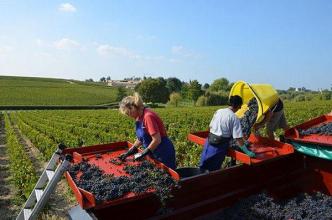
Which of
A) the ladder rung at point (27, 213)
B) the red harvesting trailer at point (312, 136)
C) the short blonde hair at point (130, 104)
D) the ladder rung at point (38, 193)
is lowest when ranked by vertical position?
the ladder rung at point (27, 213)

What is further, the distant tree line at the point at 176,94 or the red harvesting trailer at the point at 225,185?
the distant tree line at the point at 176,94

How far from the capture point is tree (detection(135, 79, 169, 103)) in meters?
74.4

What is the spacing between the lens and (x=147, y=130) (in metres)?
4.12

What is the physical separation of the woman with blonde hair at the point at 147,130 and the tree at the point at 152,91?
69.5m

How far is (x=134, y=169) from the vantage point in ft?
11.0

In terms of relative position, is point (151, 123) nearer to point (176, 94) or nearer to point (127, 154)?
point (127, 154)

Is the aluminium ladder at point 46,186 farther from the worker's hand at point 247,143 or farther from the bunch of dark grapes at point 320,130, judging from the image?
the bunch of dark grapes at point 320,130

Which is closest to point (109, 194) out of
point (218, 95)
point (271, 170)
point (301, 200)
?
point (271, 170)

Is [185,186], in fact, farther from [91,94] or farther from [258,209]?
[91,94]

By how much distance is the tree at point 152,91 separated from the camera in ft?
244

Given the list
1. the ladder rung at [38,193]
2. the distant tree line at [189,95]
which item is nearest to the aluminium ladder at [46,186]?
the ladder rung at [38,193]

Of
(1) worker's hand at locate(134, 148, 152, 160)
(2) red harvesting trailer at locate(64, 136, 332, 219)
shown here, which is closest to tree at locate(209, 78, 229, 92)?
(2) red harvesting trailer at locate(64, 136, 332, 219)

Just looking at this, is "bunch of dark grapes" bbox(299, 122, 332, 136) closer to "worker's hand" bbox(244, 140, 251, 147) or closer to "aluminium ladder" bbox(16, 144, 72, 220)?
"worker's hand" bbox(244, 140, 251, 147)

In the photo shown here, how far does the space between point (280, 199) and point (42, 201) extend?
2921 mm
